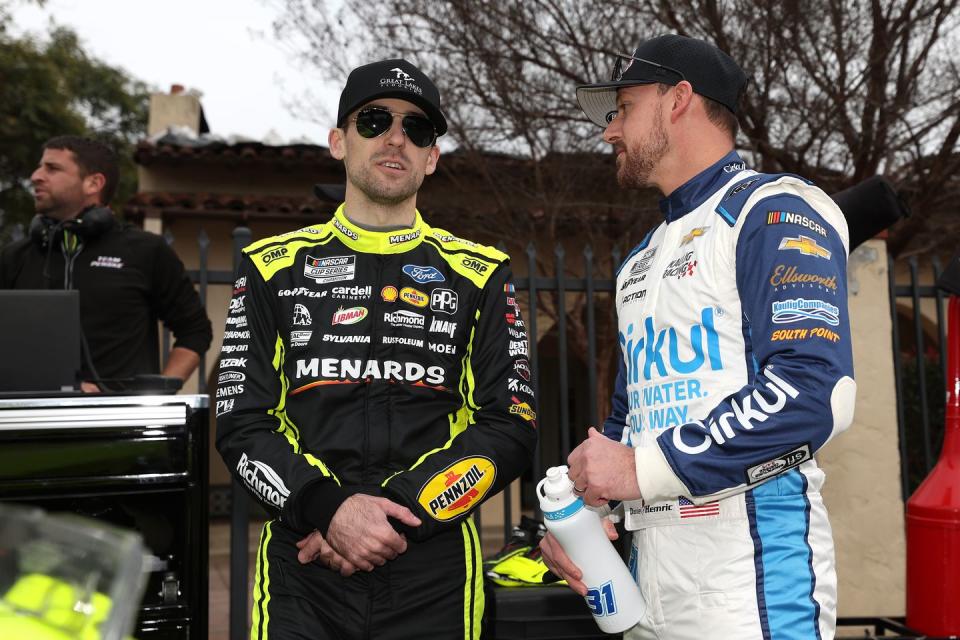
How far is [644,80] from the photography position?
2260mm

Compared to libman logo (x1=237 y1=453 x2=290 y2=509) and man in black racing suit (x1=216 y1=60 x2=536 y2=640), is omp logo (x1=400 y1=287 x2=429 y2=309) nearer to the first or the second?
man in black racing suit (x1=216 y1=60 x2=536 y2=640)

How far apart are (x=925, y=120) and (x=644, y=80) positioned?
21.6 feet

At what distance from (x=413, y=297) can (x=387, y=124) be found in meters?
0.54

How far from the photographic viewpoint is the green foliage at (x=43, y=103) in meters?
16.3

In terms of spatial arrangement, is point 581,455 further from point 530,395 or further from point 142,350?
point 142,350

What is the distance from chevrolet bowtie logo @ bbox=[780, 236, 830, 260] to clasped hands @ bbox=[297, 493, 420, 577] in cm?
105

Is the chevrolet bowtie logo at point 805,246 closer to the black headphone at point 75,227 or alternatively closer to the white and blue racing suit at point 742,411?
the white and blue racing suit at point 742,411

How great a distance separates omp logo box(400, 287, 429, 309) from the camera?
245cm

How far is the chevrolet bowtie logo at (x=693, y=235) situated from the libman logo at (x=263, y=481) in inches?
44.0

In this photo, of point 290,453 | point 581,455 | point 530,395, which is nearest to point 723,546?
point 581,455

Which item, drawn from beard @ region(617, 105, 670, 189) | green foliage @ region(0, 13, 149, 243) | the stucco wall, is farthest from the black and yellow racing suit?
green foliage @ region(0, 13, 149, 243)

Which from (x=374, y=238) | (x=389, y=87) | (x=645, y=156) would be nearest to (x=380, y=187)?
(x=374, y=238)

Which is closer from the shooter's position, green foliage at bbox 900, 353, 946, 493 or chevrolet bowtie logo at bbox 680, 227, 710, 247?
chevrolet bowtie logo at bbox 680, 227, 710, 247

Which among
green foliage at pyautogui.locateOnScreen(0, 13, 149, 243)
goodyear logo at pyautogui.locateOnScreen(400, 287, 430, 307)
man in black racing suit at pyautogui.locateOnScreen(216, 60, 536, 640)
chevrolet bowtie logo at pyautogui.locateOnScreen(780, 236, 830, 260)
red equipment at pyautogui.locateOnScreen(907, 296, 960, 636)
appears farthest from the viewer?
green foliage at pyautogui.locateOnScreen(0, 13, 149, 243)
